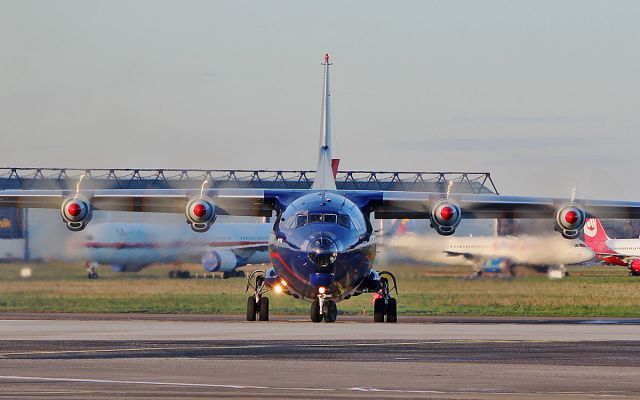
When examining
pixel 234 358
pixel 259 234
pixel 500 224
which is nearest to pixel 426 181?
pixel 259 234

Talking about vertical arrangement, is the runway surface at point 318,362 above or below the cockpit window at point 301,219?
below

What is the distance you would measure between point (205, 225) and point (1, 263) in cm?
1658

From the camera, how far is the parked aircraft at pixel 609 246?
121 metres

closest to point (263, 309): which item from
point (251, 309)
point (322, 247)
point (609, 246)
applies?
point (251, 309)

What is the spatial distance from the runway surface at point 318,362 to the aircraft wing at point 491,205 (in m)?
9.30

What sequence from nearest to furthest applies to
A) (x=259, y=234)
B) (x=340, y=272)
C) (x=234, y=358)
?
(x=234, y=358), (x=340, y=272), (x=259, y=234)

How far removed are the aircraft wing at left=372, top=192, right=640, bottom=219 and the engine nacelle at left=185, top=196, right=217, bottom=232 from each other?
535 cm

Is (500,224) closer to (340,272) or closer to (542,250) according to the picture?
(542,250)

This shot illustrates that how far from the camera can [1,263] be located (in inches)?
2196

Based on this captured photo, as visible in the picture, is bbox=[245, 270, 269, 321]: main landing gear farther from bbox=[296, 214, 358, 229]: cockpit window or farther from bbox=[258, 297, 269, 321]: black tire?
bbox=[296, 214, 358, 229]: cockpit window

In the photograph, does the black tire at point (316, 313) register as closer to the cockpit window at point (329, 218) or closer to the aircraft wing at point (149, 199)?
the cockpit window at point (329, 218)

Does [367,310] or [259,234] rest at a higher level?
[259,234]

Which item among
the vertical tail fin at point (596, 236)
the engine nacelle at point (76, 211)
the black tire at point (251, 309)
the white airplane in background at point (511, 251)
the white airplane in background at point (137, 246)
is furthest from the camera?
the vertical tail fin at point (596, 236)

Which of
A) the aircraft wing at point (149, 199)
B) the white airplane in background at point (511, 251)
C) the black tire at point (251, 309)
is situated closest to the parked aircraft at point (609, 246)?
the white airplane in background at point (511, 251)
